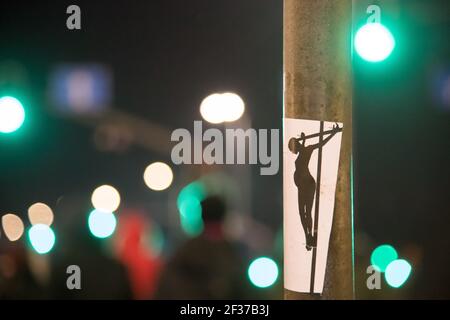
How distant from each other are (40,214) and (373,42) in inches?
122

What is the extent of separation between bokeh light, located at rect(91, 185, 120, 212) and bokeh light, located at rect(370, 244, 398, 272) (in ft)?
7.29

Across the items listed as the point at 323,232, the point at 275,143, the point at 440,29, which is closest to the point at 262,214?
the point at 275,143

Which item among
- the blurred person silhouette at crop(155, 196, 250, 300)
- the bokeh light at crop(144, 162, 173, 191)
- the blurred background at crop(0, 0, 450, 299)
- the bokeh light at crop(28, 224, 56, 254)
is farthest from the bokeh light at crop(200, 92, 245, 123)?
the bokeh light at crop(28, 224, 56, 254)

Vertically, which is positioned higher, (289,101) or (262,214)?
(289,101)

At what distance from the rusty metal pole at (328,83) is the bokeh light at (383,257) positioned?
284cm

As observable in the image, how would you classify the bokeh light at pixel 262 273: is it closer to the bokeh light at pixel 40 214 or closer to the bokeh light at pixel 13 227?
the bokeh light at pixel 40 214

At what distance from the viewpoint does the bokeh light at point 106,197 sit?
16.2ft

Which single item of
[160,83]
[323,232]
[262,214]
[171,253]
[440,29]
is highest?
[440,29]

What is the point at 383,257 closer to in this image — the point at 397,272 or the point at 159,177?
the point at 397,272

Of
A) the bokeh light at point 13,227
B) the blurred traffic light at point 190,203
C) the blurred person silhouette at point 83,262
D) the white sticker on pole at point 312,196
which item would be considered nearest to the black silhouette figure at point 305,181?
the white sticker on pole at point 312,196

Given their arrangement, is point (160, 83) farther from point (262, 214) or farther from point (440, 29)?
point (440, 29)

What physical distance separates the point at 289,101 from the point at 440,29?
10.5ft
